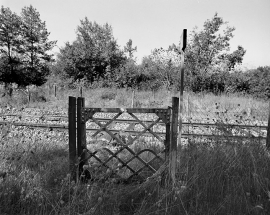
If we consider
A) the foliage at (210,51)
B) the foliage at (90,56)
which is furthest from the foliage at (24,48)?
the foliage at (210,51)

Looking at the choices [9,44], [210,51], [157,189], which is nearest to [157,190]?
[157,189]

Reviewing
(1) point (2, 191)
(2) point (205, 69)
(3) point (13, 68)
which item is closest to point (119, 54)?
(2) point (205, 69)

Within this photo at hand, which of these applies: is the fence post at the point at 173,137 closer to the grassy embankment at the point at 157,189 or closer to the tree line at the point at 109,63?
the grassy embankment at the point at 157,189

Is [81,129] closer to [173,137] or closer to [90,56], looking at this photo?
[173,137]

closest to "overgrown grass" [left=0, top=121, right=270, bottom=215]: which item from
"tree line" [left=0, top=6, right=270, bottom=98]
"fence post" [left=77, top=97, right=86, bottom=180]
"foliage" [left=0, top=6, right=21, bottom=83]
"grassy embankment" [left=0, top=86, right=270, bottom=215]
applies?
"grassy embankment" [left=0, top=86, right=270, bottom=215]

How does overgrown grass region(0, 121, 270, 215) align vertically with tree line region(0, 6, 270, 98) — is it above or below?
below

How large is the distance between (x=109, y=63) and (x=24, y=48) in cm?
1542

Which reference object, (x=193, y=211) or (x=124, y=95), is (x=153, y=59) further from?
(x=193, y=211)

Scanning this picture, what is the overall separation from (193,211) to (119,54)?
88.6 ft

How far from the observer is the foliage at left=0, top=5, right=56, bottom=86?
96.1 ft

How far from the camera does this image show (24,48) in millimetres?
31766

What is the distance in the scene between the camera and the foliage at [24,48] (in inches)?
1153

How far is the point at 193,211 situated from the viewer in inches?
93.0

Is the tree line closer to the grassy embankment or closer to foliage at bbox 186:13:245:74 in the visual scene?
foliage at bbox 186:13:245:74
